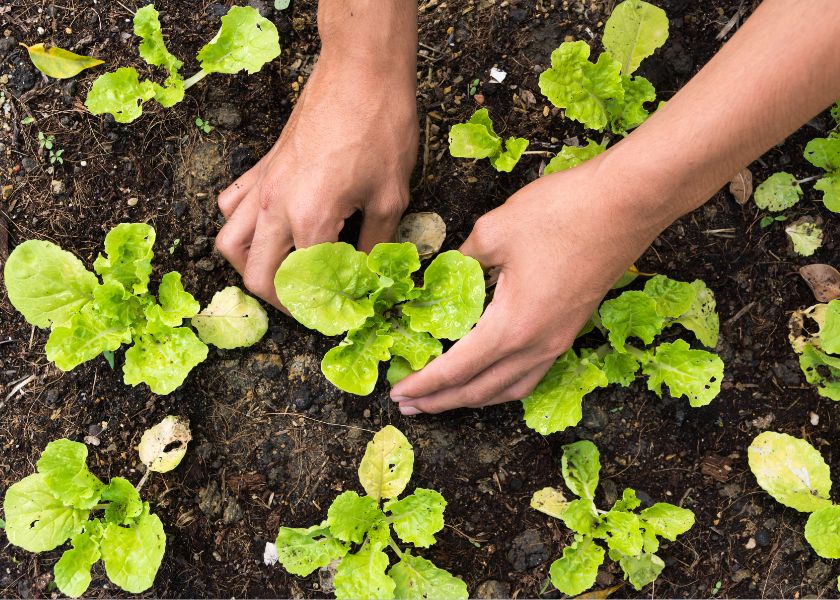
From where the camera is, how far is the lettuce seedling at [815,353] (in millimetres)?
2271

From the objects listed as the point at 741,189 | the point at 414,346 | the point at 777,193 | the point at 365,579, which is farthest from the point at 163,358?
the point at 777,193

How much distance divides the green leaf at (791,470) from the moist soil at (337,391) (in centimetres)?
6

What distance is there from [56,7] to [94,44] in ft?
0.63

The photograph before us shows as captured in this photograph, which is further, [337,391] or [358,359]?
[337,391]

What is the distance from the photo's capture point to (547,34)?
2318mm

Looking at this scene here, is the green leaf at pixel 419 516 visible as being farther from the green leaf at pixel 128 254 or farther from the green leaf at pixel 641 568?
the green leaf at pixel 128 254

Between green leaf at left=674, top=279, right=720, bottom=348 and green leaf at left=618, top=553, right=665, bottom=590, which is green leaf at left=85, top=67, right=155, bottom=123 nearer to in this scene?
green leaf at left=674, top=279, right=720, bottom=348

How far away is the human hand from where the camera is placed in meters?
1.66

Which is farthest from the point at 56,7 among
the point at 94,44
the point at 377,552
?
the point at 377,552

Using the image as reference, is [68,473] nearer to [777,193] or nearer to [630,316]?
[630,316]

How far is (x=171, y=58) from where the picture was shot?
217cm

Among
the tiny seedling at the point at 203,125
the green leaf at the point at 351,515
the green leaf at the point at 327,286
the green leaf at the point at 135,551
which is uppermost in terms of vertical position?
the tiny seedling at the point at 203,125

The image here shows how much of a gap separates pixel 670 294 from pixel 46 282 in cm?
192

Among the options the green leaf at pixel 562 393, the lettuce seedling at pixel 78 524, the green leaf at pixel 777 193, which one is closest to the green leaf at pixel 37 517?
the lettuce seedling at pixel 78 524
